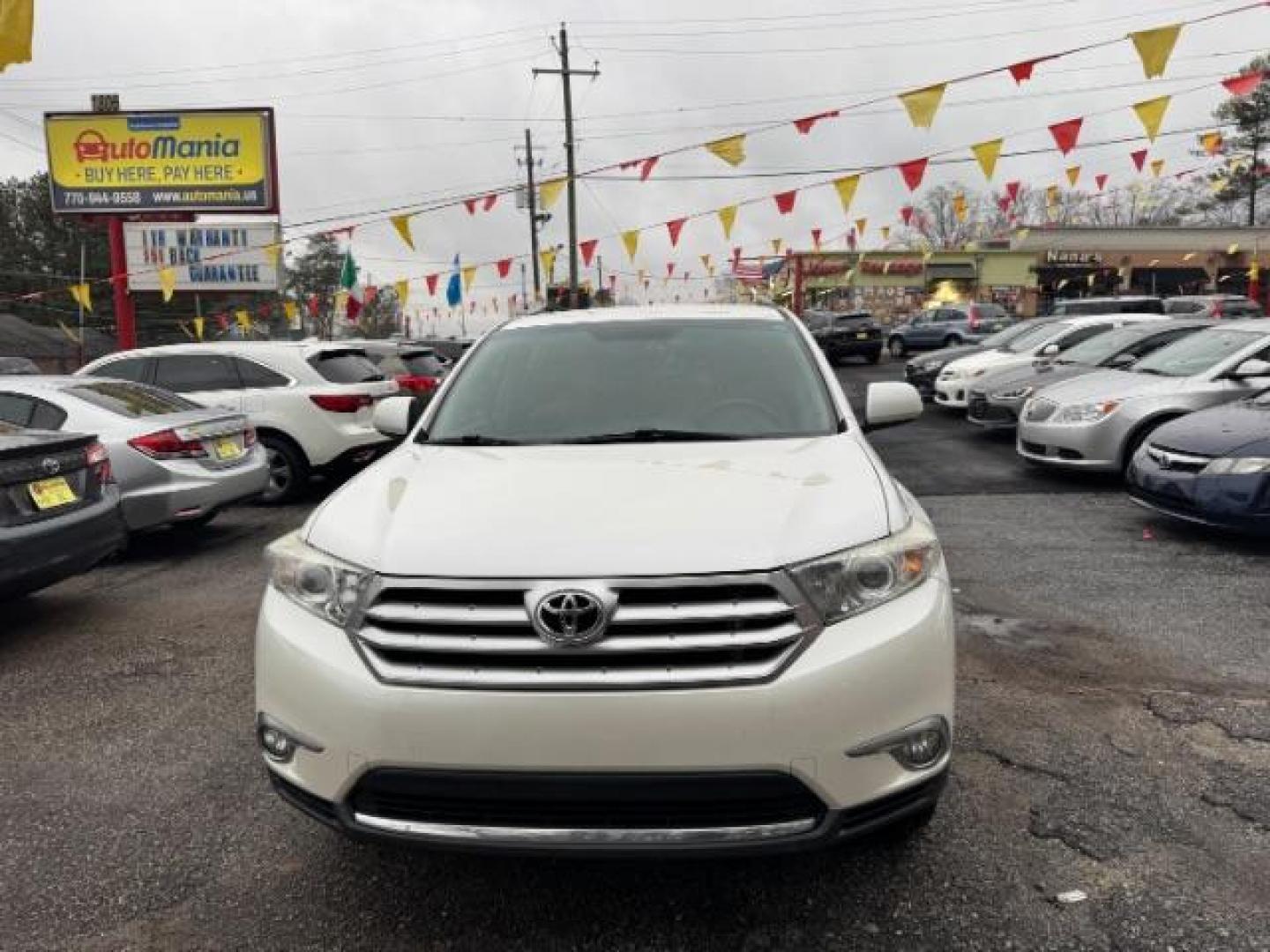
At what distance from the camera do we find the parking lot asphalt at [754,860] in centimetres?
246

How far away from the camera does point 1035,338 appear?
564 inches

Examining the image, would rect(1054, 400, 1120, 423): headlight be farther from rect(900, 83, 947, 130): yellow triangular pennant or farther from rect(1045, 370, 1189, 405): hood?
rect(900, 83, 947, 130): yellow triangular pennant

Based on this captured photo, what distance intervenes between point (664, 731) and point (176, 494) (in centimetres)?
576

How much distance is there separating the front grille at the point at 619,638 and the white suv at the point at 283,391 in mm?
6936

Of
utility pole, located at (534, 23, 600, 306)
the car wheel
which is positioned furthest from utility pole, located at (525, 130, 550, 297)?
the car wheel

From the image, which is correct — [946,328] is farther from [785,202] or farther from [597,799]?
[597,799]

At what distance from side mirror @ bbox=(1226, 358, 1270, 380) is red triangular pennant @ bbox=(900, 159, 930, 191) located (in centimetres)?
710

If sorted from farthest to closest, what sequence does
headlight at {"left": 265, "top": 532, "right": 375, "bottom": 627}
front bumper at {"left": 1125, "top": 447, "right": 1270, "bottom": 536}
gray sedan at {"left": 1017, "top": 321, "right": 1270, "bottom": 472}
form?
gray sedan at {"left": 1017, "top": 321, "right": 1270, "bottom": 472} < front bumper at {"left": 1125, "top": 447, "right": 1270, "bottom": 536} < headlight at {"left": 265, "top": 532, "right": 375, "bottom": 627}

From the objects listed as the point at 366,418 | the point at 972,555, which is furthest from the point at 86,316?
the point at 972,555

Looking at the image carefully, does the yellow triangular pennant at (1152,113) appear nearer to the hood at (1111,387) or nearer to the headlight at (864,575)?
the hood at (1111,387)

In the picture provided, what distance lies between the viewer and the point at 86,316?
191 ft

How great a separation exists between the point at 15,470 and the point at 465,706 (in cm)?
386

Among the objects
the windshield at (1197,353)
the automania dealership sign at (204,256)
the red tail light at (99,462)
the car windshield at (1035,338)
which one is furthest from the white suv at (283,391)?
the automania dealership sign at (204,256)

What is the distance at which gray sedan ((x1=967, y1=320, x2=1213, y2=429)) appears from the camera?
10547 mm
